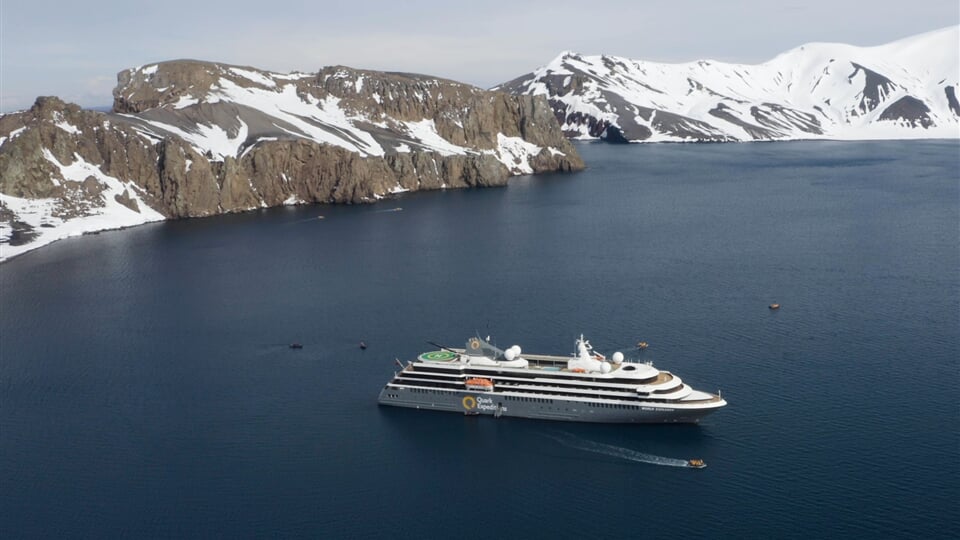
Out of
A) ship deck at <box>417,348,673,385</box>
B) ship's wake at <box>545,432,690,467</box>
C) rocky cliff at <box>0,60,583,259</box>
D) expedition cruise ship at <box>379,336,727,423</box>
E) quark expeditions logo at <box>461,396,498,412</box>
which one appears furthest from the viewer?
rocky cliff at <box>0,60,583,259</box>

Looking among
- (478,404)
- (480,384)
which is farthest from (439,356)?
(478,404)

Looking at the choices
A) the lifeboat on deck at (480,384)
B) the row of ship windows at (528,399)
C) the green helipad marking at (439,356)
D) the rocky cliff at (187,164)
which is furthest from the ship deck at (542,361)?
the rocky cliff at (187,164)

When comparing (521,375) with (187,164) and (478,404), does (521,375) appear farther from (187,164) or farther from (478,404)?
(187,164)

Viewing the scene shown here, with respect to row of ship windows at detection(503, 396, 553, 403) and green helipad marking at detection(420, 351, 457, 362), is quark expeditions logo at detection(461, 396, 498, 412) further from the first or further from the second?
green helipad marking at detection(420, 351, 457, 362)

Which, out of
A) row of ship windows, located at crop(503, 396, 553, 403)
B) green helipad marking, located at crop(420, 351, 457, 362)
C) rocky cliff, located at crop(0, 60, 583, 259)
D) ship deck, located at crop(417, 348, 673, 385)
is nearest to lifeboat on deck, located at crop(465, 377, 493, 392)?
row of ship windows, located at crop(503, 396, 553, 403)

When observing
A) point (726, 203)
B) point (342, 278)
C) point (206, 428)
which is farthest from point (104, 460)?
point (726, 203)

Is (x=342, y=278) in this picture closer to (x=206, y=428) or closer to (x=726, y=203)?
(x=206, y=428)
